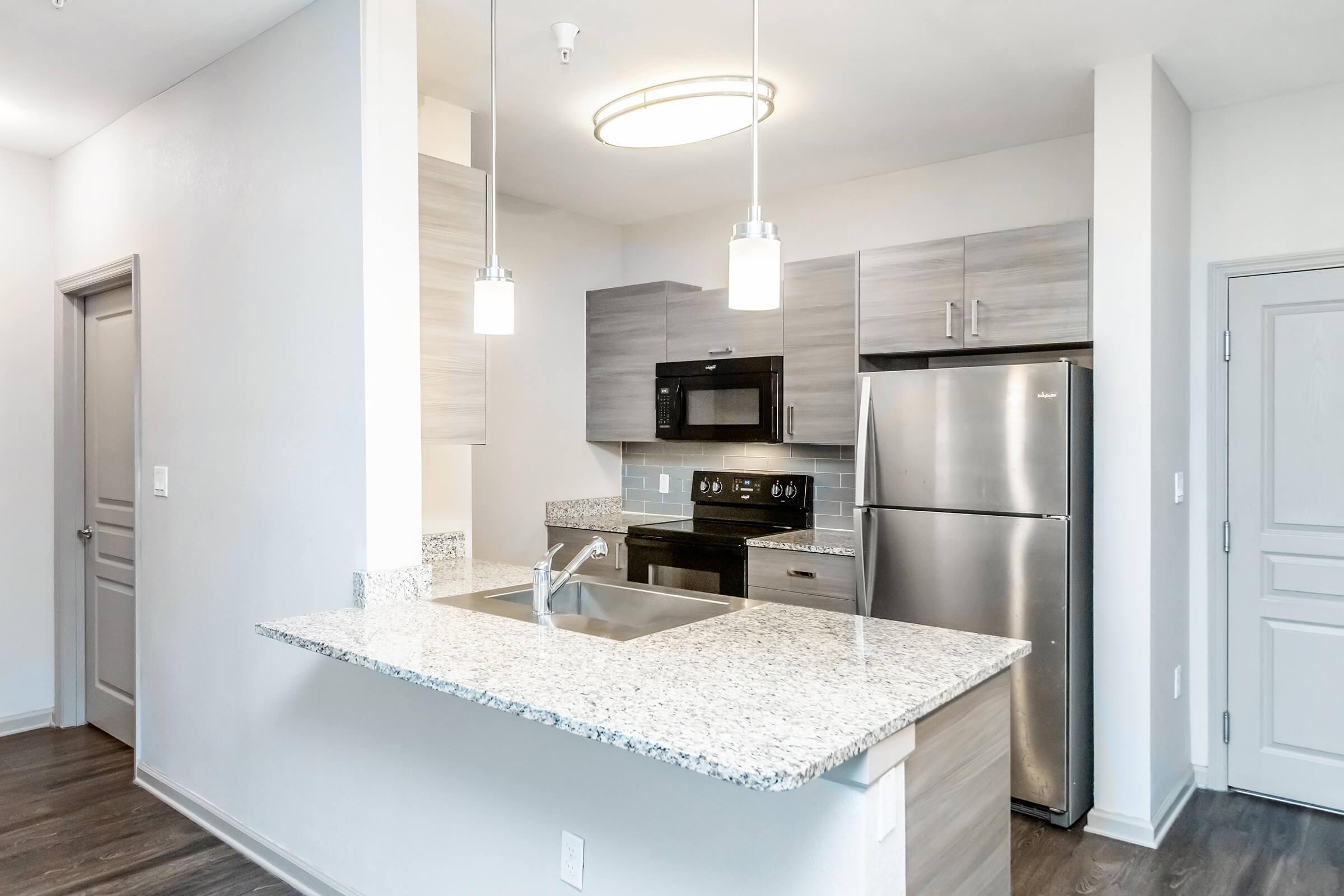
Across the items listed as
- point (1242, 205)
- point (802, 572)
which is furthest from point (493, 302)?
point (1242, 205)

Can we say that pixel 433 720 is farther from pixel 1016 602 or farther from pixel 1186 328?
pixel 1186 328

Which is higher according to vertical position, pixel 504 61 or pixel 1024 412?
pixel 504 61

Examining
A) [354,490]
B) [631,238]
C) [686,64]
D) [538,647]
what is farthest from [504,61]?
[631,238]

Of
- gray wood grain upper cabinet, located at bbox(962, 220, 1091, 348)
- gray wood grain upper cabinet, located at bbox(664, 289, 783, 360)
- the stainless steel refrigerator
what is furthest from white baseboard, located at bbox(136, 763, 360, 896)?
gray wood grain upper cabinet, located at bbox(962, 220, 1091, 348)

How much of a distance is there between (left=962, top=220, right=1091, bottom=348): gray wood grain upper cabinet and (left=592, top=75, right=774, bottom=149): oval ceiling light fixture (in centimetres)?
106

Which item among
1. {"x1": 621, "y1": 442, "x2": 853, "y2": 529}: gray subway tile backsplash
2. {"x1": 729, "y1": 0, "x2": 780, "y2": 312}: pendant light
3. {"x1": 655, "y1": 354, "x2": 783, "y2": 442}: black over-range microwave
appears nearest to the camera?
{"x1": 729, "y1": 0, "x2": 780, "y2": 312}: pendant light

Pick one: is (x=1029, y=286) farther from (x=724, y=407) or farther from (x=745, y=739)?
(x=745, y=739)

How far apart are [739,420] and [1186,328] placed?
1.95 metres

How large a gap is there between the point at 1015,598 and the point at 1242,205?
179 cm

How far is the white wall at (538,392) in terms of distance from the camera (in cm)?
441

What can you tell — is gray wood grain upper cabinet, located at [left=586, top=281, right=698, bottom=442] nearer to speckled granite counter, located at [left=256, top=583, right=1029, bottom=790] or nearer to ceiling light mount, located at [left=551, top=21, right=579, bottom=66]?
ceiling light mount, located at [left=551, top=21, right=579, bottom=66]

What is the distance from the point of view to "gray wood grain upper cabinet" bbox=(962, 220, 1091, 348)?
3195 mm

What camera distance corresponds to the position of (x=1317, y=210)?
3.15m

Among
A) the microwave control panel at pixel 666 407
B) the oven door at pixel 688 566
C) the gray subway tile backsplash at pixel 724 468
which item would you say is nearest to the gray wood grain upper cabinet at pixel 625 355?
the microwave control panel at pixel 666 407
